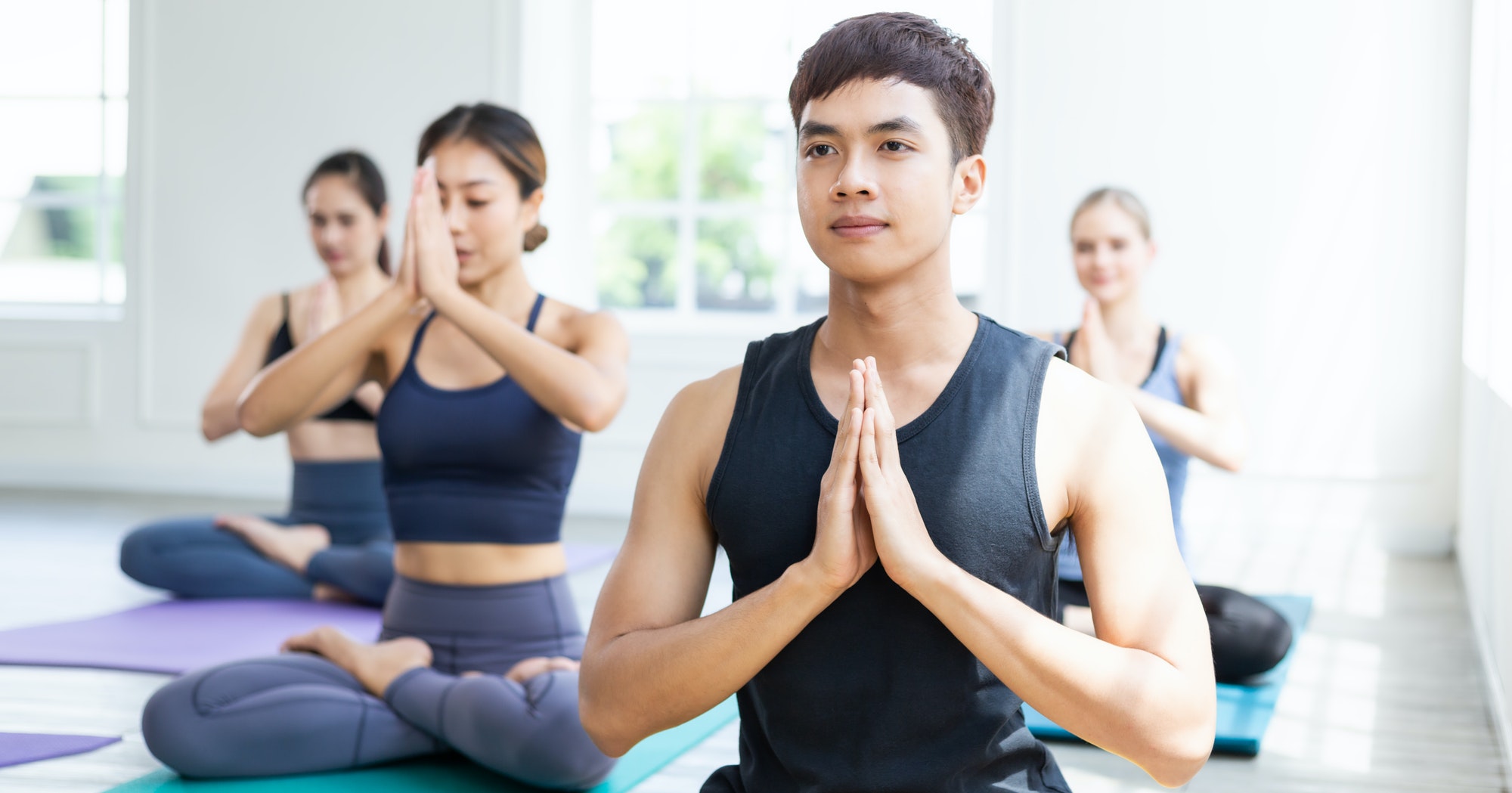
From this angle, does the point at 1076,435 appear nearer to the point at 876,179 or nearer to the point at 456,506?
the point at 876,179

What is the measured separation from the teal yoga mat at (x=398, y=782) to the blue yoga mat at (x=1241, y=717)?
2.26 ft

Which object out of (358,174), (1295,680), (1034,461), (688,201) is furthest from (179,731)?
(688,201)

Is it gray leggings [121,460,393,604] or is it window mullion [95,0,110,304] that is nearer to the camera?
gray leggings [121,460,393,604]

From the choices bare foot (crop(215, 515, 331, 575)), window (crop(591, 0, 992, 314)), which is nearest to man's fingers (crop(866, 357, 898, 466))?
bare foot (crop(215, 515, 331, 575))

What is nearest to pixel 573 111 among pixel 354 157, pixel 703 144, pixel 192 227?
pixel 703 144

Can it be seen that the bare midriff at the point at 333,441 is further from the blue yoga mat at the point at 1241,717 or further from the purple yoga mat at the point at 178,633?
the blue yoga mat at the point at 1241,717

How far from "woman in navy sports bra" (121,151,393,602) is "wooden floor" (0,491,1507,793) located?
19 centimetres

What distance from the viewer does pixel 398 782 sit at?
2.20m

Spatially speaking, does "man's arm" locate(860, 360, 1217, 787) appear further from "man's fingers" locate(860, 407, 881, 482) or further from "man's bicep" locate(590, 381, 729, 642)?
"man's bicep" locate(590, 381, 729, 642)

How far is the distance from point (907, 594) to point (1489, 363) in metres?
2.97

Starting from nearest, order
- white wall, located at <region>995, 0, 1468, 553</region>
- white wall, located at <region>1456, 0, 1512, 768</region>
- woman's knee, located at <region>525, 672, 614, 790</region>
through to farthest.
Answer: woman's knee, located at <region>525, 672, 614, 790</region> < white wall, located at <region>1456, 0, 1512, 768</region> < white wall, located at <region>995, 0, 1468, 553</region>

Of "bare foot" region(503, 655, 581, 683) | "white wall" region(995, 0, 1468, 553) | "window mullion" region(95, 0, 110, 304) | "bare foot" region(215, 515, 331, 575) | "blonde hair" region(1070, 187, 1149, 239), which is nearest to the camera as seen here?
"bare foot" region(503, 655, 581, 683)

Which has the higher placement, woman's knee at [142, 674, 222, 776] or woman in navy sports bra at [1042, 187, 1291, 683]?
woman in navy sports bra at [1042, 187, 1291, 683]

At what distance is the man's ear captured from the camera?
1.22m
